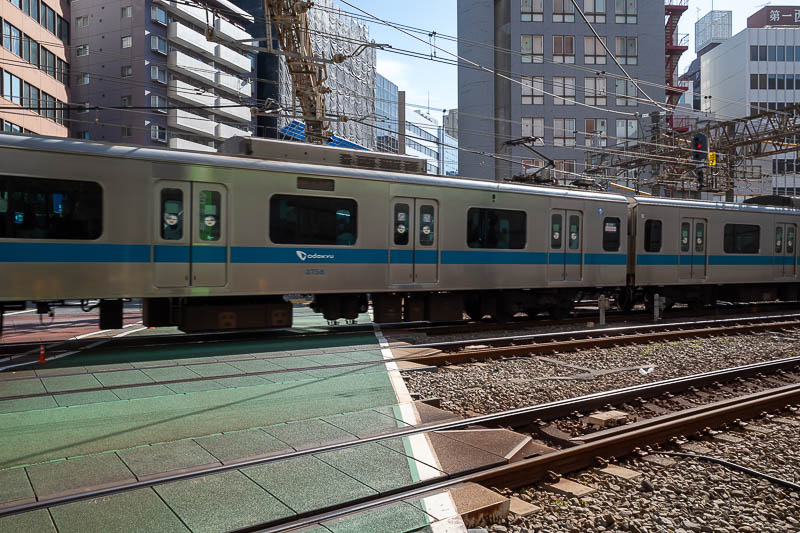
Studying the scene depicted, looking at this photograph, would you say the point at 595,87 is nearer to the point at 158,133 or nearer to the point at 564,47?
the point at 564,47

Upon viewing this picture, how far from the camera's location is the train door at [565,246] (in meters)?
15.1

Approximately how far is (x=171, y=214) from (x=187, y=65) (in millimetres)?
39748

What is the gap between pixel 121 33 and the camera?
43.4 m

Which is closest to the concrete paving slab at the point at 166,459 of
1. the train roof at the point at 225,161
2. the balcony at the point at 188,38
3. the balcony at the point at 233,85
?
the train roof at the point at 225,161

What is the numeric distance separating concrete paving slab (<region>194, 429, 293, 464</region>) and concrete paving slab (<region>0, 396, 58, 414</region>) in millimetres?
2301

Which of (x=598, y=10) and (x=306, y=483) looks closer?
(x=306, y=483)

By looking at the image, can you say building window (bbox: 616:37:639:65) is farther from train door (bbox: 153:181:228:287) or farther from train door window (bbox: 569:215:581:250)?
train door (bbox: 153:181:228:287)

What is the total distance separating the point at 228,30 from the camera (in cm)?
5116

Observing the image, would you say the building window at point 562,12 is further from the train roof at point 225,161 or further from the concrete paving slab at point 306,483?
the concrete paving slab at point 306,483

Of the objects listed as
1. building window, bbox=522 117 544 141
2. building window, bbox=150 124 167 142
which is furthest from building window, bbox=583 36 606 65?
building window, bbox=150 124 167 142

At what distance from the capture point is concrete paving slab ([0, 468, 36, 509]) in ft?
13.3

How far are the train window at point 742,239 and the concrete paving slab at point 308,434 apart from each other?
54.8ft

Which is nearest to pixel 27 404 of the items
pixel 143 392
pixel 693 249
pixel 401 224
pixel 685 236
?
pixel 143 392

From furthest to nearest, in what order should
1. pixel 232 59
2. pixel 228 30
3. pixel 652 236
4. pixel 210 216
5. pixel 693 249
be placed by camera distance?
pixel 228 30 → pixel 232 59 → pixel 693 249 → pixel 652 236 → pixel 210 216
